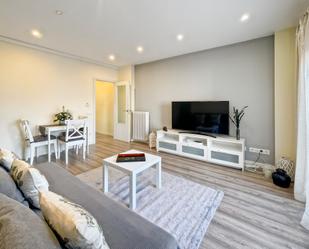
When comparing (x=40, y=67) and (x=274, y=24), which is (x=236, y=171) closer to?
(x=274, y=24)

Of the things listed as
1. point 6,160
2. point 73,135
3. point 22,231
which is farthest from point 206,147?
point 22,231

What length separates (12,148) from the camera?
11.2 ft

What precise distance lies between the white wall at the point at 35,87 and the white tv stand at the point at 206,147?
2.61 meters

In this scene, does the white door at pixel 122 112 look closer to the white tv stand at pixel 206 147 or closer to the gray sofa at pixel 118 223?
the white tv stand at pixel 206 147

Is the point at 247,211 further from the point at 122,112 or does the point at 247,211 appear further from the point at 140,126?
the point at 122,112

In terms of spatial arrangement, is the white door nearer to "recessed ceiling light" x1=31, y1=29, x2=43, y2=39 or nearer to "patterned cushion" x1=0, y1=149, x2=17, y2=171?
"recessed ceiling light" x1=31, y1=29, x2=43, y2=39

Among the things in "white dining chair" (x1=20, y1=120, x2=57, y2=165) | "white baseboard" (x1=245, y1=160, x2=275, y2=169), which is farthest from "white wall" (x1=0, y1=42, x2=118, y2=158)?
"white baseboard" (x1=245, y1=160, x2=275, y2=169)

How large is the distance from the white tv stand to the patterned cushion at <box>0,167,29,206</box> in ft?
10.0

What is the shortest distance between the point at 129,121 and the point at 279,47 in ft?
13.5

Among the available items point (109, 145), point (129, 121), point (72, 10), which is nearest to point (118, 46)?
point (72, 10)

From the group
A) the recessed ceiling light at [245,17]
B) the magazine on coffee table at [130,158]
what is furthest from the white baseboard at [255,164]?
the recessed ceiling light at [245,17]

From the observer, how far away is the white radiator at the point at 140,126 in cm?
494

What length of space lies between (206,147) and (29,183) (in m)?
3.03

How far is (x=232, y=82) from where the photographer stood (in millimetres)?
3445
